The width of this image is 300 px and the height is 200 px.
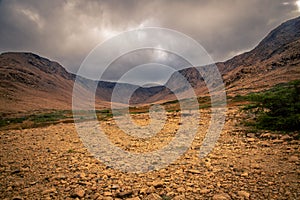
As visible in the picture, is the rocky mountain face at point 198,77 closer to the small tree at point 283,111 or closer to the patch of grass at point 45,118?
the patch of grass at point 45,118

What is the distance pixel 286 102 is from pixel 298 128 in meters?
1.51

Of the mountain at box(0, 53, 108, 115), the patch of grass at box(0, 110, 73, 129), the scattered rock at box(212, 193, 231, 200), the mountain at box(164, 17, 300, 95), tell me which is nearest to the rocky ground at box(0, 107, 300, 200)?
the scattered rock at box(212, 193, 231, 200)

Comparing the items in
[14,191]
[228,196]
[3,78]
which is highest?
[3,78]

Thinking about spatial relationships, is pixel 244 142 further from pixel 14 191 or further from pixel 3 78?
pixel 3 78

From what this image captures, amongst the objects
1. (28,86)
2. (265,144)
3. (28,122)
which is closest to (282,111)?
(265,144)

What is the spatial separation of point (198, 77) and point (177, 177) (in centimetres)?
17993

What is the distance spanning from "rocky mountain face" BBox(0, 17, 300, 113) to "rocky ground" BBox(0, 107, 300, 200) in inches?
2331

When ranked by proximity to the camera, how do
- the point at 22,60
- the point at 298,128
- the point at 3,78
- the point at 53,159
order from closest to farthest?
the point at 53,159, the point at 298,128, the point at 3,78, the point at 22,60

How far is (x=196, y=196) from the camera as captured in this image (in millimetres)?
3795

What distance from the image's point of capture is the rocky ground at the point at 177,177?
12.8 ft

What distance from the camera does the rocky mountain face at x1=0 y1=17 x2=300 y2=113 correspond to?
7250cm

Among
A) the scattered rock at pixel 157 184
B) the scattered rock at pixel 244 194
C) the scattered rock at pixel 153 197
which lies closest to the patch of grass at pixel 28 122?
the scattered rock at pixel 157 184

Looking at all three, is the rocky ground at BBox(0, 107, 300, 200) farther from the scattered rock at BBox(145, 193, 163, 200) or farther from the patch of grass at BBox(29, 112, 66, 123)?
the patch of grass at BBox(29, 112, 66, 123)

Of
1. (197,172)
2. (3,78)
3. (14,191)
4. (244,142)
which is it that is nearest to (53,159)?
(14,191)
